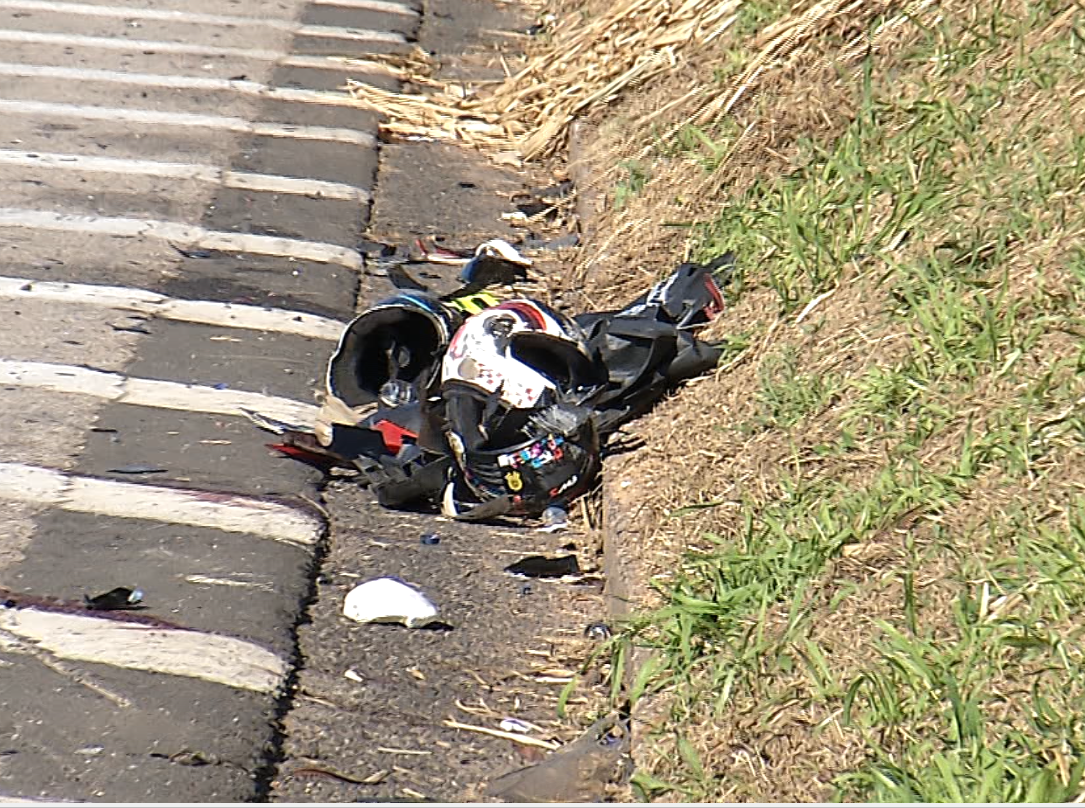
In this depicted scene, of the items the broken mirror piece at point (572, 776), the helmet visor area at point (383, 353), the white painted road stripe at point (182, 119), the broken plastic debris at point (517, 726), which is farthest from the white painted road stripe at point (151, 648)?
the white painted road stripe at point (182, 119)

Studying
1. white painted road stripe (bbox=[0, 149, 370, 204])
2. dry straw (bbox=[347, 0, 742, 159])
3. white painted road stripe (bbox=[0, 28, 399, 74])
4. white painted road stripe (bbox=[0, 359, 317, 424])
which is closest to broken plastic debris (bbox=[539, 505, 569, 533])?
white painted road stripe (bbox=[0, 359, 317, 424])

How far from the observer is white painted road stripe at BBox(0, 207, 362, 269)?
7.42m

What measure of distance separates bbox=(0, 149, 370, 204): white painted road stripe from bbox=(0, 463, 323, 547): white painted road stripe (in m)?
3.06

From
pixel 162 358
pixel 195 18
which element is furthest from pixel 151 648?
pixel 195 18

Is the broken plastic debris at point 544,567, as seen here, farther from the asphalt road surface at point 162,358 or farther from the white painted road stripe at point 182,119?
the white painted road stripe at point 182,119

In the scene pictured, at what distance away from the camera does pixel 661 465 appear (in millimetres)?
5367

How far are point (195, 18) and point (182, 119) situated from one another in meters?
2.19

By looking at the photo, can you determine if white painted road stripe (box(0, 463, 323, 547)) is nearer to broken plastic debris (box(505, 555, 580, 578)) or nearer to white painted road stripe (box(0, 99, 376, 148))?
broken plastic debris (box(505, 555, 580, 578))

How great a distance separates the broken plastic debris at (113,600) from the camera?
4652 mm

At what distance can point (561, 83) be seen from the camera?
9.19 m

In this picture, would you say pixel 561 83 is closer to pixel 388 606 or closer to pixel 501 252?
pixel 501 252

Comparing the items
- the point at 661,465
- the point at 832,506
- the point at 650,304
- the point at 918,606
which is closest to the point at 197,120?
the point at 650,304

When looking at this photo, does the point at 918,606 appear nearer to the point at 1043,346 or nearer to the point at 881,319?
the point at 1043,346

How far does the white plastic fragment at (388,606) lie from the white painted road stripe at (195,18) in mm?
6423
